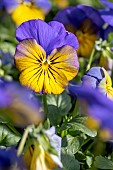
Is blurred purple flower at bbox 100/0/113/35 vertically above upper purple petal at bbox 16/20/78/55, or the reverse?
blurred purple flower at bbox 100/0/113/35

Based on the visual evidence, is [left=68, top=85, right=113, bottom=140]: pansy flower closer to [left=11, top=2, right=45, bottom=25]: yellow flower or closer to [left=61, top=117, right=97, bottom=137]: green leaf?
[left=61, top=117, right=97, bottom=137]: green leaf

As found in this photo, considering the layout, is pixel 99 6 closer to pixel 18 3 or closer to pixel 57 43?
pixel 18 3

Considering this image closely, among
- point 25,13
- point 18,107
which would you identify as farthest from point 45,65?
point 25,13

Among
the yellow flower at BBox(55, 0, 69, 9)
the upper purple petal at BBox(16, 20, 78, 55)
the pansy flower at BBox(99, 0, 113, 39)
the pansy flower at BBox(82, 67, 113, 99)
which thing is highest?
the yellow flower at BBox(55, 0, 69, 9)

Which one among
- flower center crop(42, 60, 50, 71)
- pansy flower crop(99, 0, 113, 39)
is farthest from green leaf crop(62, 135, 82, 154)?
pansy flower crop(99, 0, 113, 39)

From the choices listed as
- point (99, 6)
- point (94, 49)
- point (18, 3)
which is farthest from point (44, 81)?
point (99, 6)

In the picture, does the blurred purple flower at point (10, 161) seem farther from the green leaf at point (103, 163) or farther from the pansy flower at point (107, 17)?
the pansy flower at point (107, 17)
